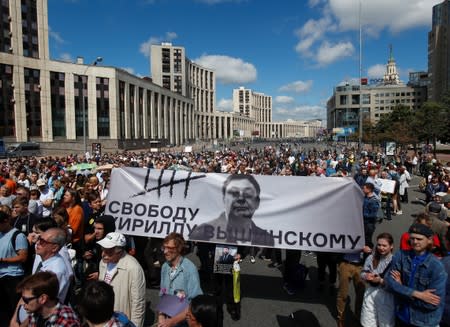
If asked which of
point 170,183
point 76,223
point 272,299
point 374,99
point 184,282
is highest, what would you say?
point 374,99

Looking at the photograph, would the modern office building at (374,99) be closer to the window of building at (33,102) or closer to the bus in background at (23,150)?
the window of building at (33,102)

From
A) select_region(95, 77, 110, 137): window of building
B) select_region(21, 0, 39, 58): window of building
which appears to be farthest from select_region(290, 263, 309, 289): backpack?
select_region(21, 0, 39, 58): window of building

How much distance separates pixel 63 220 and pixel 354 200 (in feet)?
13.7

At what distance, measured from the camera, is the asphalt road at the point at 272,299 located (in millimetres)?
4648

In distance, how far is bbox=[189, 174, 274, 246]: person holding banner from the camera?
15.8 ft

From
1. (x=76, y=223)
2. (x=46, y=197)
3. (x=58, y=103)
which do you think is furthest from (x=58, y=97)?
(x=76, y=223)

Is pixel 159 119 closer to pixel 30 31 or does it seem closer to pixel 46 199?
pixel 30 31

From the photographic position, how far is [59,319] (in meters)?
2.48

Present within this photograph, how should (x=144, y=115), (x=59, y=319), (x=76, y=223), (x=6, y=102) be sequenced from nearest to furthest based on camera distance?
(x=59, y=319) < (x=76, y=223) < (x=6, y=102) < (x=144, y=115)

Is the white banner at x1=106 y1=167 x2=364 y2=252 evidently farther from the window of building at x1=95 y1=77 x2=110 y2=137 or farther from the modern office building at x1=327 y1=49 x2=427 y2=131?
the modern office building at x1=327 y1=49 x2=427 y2=131

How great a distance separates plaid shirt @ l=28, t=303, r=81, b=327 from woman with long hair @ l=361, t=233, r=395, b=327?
2.82 m

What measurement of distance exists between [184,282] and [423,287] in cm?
223

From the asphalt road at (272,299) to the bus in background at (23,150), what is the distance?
38.3 metres

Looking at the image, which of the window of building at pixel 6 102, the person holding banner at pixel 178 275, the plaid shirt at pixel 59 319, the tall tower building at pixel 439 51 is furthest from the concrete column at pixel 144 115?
the tall tower building at pixel 439 51
